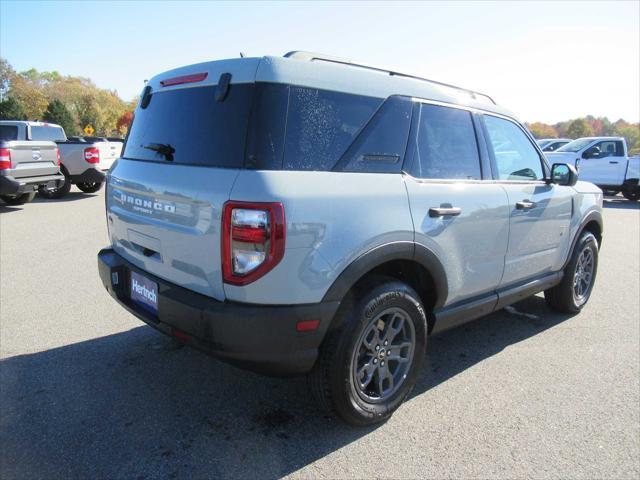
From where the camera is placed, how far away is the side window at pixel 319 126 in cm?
227

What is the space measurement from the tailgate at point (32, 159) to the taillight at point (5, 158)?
83mm

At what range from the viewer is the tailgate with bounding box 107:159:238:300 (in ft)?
7.36

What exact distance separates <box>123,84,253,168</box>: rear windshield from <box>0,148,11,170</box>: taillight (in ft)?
26.0

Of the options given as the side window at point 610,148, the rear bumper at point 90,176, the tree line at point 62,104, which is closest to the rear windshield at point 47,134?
the rear bumper at point 90,176

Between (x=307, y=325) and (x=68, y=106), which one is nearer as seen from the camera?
(x=307, y=325)

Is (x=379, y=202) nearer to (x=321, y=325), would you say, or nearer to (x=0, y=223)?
(x=321, y=325)

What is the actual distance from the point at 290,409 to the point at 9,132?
1125 centimetres

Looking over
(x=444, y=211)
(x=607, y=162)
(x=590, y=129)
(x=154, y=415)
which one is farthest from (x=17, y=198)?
(x=590, y=129)

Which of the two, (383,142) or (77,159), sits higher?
(383,142)

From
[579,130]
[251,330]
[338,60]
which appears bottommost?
[251,330]

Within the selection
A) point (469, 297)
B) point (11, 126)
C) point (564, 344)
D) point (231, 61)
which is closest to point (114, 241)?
point (231, 61)

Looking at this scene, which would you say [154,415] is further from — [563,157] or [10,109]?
[10,109]

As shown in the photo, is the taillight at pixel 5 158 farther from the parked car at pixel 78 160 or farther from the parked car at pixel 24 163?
the parked car at pixel 78 160

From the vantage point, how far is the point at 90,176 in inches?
484
